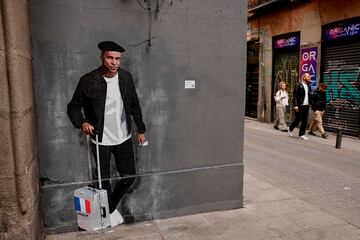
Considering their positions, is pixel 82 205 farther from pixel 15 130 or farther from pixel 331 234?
pixel 331 234

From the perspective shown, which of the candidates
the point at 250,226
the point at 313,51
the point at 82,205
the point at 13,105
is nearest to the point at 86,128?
the point at 82,205

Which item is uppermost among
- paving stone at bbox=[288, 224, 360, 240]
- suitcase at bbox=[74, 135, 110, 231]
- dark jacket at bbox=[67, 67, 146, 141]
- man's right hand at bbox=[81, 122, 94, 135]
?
dark jacket at bbox=[67, 67, 146, 141]

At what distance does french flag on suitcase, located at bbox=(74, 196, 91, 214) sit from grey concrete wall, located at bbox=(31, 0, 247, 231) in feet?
0.38

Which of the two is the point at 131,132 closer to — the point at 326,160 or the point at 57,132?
the point at 57,132

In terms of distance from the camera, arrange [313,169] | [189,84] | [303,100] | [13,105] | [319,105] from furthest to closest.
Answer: [319,105]
[303,100]
[313,169]
[189,84]
[13,105]

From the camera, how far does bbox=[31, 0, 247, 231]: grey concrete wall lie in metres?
4.04

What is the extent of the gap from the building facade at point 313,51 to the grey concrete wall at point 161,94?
28.1 feet

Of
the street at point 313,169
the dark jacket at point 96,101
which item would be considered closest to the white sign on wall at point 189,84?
the dark jacket at point 96,101

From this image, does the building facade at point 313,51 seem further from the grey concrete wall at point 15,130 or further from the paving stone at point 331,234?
the grey concrete wall at point 15,130

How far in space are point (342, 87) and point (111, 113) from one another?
10387 millimetres

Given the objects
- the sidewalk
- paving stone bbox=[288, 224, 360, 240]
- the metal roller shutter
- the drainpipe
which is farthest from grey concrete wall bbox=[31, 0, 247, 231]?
the metal roller shutter

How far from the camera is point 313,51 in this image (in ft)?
43.4

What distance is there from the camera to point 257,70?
17875 mm

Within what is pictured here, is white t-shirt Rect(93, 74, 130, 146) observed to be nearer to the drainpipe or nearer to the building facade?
the drainpipe
